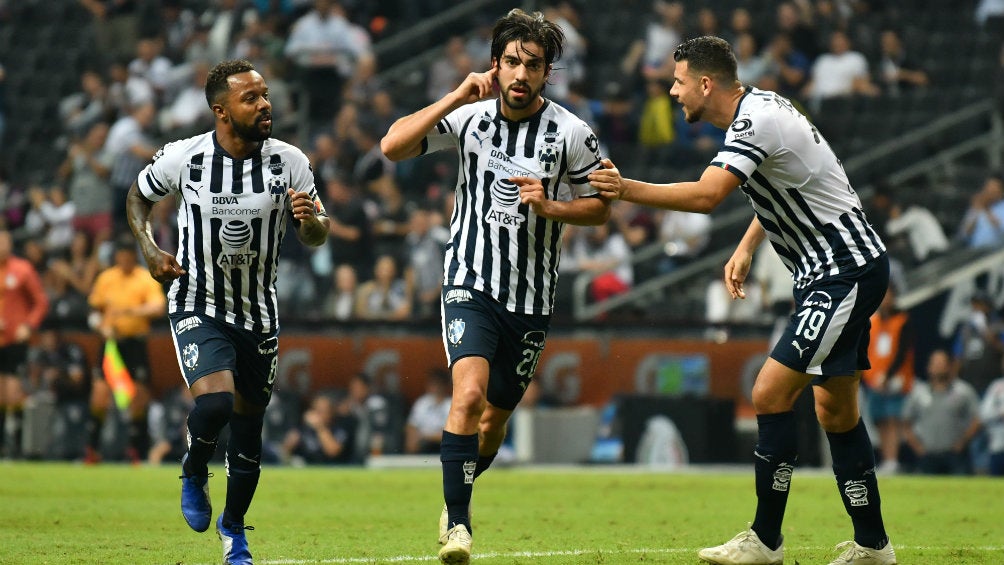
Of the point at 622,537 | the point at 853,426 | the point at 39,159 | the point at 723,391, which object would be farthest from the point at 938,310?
the point at 39,159

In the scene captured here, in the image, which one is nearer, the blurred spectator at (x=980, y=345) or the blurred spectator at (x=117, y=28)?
the blurred spectator at (x=980, y=345)

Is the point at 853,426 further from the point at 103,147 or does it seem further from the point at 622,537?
the point at 103,147

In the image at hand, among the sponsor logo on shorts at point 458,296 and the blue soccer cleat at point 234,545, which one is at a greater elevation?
the sponsor logo on shorts at point 458,296

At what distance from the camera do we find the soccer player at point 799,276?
743 cm

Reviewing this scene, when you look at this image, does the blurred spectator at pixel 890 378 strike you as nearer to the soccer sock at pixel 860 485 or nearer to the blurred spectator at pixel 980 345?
the blurred spectator at pixel 980 345

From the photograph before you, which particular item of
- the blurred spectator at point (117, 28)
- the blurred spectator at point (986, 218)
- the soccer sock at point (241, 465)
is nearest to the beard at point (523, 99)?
the soccer sock at point (241, 465)

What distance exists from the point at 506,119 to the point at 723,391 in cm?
965

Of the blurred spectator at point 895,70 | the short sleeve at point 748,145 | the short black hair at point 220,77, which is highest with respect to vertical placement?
the blurred spectator at point 895,70

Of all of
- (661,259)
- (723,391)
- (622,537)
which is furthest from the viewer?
(661,259)

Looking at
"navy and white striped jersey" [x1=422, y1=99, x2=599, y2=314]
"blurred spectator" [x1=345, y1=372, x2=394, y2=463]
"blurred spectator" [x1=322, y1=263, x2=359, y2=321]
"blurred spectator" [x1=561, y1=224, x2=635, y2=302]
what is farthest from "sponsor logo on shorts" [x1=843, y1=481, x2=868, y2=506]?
"blurred spectator" [x1=322, y1=263, x2=359, y2=321]

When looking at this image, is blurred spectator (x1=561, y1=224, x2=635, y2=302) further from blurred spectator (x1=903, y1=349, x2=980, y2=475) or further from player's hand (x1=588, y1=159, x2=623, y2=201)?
player's hand (x1=588, y1=159, x2=623, y2=201)

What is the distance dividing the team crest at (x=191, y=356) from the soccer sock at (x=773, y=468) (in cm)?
287

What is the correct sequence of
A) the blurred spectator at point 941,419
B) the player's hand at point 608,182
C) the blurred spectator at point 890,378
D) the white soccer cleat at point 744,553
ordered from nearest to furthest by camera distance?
the player's hand at point 608,182 < the white soccer cleat at point 744,553 < the blurred spectator at point 941,419 < the blurred spectator at point 890,378

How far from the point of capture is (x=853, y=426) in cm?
776
